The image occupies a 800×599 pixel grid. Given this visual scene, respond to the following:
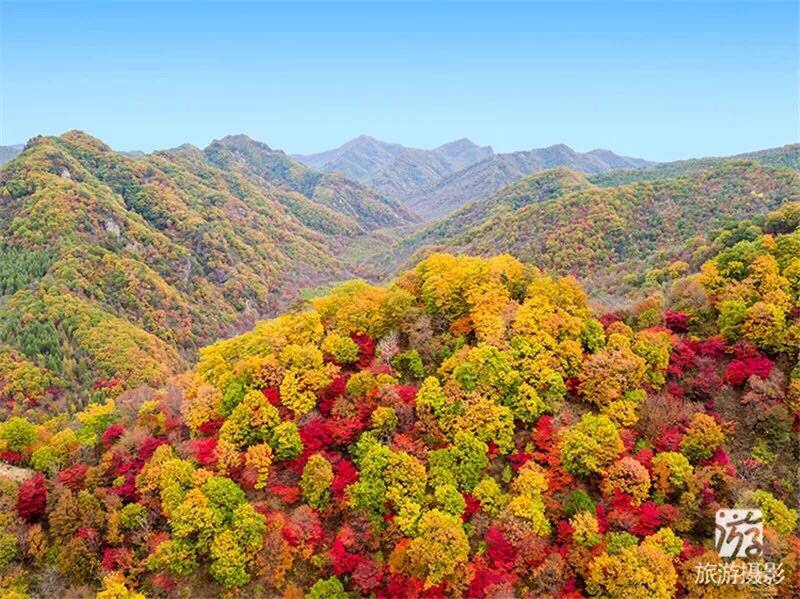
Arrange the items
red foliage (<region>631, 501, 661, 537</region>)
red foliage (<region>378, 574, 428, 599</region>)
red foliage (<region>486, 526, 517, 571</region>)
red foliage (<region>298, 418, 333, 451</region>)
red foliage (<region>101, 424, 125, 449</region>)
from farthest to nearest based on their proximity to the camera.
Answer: red foliage (<region>101, 424, 125, 449</region>) < red foliage (<region>298, 418, 333, 451</region>) < red foliage (<region>631, 501, 661, 537</region>) < red foliage (<region>486, 526, 517, 571</region>) < red foliage (<region>378, 574, 428, 599</region>)

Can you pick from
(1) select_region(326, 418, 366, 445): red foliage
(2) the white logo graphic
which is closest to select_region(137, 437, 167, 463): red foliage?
(1) select_region(326, 418, 366, 445): red foliage

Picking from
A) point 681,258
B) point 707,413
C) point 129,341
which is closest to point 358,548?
Result: point 707,413

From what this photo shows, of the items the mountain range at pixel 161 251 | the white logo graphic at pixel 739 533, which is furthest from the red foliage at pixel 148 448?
the mountain range at pixel 161 251

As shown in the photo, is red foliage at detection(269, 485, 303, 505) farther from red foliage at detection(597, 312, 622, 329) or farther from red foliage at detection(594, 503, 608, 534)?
red foliage at detection(597, 312, 622, 329)

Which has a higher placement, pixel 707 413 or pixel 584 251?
pixel 584 251

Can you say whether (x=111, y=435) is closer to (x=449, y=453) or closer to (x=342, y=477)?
(x=342, y=477)

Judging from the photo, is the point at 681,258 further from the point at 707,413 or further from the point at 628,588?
the point at 628,588
